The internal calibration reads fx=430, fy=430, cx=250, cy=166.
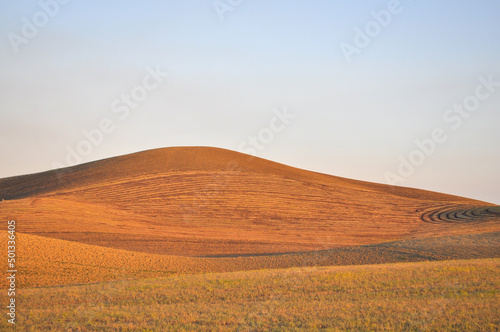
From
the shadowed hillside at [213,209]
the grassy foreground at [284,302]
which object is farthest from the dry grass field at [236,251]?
the shadowed hillside at [213,209]

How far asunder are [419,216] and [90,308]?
4458 cm

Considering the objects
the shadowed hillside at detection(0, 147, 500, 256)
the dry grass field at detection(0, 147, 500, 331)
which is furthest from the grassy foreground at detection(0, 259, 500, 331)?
the shadowed hillside at detection(0, 147, 500, 256)

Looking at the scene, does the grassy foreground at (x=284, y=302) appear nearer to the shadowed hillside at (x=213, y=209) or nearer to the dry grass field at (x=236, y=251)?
the dry grass field at (x=236, y=251)

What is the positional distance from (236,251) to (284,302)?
1926cm

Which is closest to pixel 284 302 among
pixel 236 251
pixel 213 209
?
pixel 236 251

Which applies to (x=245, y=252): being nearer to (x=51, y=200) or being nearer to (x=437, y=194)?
(x=51, y=200)

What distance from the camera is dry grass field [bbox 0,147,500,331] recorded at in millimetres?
11898

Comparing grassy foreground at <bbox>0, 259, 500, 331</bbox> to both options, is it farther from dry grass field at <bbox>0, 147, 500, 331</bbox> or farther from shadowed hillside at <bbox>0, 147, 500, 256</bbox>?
shadowed hillside at <bbox>0, 147, 500, 256</bbox>

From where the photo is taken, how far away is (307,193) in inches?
2190

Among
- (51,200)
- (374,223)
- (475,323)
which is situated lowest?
(475,323)

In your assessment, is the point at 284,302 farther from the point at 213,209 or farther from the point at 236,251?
the point at 213,209

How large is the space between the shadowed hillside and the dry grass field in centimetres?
24

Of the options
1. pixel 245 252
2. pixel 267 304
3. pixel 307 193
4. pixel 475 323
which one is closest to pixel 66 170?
pixel 307 193

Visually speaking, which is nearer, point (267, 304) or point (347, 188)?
point (267, 304)
